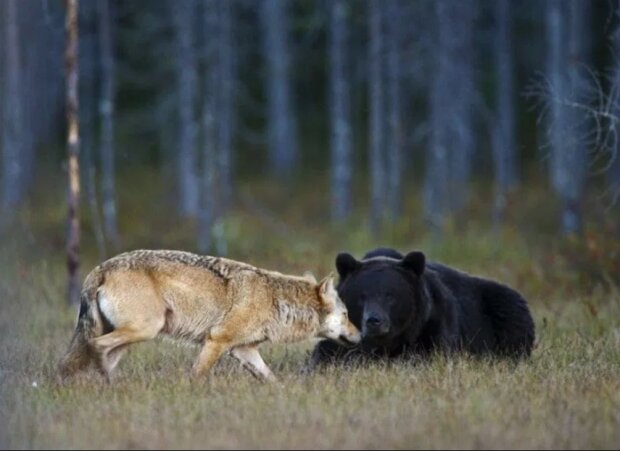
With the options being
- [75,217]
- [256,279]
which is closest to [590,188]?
[75,217]

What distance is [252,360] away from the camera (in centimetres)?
1071

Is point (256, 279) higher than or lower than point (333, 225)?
higher

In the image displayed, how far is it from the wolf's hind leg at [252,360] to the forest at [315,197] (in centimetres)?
13

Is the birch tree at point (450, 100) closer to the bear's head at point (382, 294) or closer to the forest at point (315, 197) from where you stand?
the forest at point (315, 197)

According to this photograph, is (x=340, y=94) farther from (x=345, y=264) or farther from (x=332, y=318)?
(x=332, y=318)

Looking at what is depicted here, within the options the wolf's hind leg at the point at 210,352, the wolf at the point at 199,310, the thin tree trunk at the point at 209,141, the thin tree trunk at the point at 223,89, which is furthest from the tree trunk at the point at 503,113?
the wolf's hind leg at the point at 210,352

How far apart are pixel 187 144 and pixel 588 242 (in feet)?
46.3

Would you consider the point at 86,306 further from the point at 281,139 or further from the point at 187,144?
the point at 281,139

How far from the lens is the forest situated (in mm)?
8875

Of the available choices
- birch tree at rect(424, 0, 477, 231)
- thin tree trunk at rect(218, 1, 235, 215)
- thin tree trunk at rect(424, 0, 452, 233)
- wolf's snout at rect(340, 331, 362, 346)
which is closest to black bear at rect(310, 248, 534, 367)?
wolf's snout at rect(340, 331, 362, 346)

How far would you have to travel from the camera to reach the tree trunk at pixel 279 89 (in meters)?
40.1

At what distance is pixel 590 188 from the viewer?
105 ft

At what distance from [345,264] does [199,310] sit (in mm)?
1676

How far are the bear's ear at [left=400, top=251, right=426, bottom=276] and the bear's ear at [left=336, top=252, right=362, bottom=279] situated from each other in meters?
0.42
